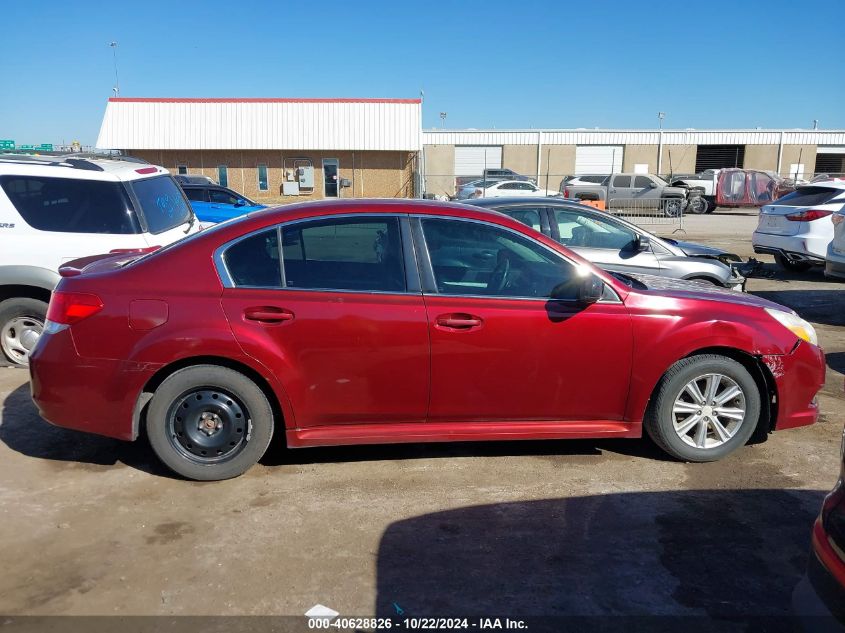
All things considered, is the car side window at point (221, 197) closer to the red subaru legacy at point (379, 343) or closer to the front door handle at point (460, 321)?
the red subaru legacy at point (379, 343)

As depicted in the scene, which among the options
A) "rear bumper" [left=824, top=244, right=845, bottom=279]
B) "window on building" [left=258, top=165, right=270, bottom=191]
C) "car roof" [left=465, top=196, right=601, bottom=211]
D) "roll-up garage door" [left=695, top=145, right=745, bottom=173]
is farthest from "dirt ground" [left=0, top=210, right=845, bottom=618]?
"roll-up garage door" [left=695, top=145, right=745, bottom=173]

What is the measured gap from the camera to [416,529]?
12.2 ft

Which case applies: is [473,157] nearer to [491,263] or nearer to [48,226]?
[48,226]

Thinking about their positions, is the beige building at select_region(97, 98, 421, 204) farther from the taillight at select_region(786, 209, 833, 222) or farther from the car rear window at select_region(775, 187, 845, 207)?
the taillight at select_region(786, 209, 833, 222)

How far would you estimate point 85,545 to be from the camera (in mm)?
3566

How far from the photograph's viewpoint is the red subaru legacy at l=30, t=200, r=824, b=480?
4.06 meters

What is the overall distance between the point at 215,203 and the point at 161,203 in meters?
9.85


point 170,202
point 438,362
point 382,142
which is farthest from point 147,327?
point 382,142

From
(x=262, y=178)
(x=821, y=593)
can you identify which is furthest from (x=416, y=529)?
(x=262, y=178)

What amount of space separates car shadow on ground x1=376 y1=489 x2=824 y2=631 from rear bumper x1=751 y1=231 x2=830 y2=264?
8512mm

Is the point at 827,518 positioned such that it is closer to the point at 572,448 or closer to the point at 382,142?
the point at 572,448

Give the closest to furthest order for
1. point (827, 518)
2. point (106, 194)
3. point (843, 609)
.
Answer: point (843, 609), point (827, 518), point (106, 194)

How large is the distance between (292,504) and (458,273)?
5.58 ft

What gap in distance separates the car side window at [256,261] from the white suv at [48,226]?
256 centimetres
